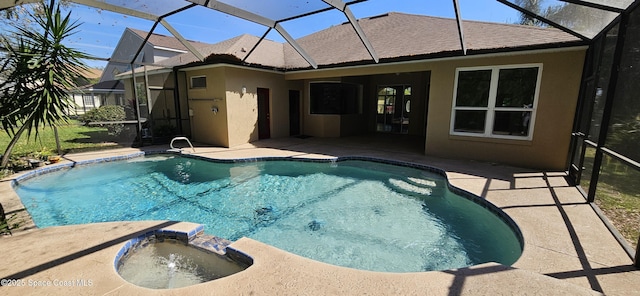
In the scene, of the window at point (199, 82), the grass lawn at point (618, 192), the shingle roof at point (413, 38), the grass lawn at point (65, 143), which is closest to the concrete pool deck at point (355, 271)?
the grass lawn at point (618, 192)

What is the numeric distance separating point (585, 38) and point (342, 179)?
689 centimetres

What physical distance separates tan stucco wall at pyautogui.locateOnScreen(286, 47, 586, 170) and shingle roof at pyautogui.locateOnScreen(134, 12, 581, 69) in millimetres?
408

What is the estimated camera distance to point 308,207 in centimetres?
593

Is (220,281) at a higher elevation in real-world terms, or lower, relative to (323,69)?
lower

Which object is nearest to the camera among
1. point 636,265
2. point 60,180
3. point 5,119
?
point 636,265

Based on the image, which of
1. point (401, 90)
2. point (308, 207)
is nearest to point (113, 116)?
point (308, 207)

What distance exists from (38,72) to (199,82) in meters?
5.78

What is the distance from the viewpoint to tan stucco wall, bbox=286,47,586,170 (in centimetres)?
698

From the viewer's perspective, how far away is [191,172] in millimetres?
8234

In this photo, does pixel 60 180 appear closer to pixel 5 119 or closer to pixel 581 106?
pixel 5 119

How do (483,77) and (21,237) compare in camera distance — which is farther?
(483,77)

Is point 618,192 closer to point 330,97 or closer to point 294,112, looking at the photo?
point 330,97

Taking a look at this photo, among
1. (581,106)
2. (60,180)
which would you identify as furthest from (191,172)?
(581,106)

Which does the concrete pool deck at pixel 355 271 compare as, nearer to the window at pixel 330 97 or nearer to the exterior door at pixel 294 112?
the window at pixel 330 97
